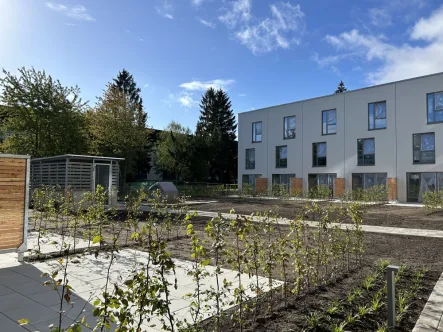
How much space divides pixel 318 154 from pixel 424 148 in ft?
26.5

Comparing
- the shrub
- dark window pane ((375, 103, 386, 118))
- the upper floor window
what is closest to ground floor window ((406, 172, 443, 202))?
dark window pane ((375, 103, 386, 118))

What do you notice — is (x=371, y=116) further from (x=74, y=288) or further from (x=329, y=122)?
(x=74, y=288)

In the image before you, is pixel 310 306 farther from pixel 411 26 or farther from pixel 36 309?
pixel 411 26

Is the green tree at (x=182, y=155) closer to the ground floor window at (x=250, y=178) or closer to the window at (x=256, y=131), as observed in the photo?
the ground floor window at (x=250, y=178)

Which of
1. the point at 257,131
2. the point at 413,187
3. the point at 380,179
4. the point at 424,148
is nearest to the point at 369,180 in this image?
the point at 380,179

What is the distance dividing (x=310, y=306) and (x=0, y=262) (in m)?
5.69

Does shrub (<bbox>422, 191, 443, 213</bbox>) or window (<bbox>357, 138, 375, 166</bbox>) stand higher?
window (<bbox>357, 138, 375, 166</bbox>)

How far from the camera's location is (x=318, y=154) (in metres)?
28.8

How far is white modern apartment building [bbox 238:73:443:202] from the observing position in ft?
75.0

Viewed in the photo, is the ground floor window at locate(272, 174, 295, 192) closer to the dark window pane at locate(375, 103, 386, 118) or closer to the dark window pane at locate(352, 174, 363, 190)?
the dark window pane at locate(352, 174, 363, 190)

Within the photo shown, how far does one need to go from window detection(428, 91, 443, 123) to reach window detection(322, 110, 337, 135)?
6.92m

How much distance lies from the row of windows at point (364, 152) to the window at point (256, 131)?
112cm

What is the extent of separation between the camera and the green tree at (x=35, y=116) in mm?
19719

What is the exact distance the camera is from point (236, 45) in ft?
47.3
